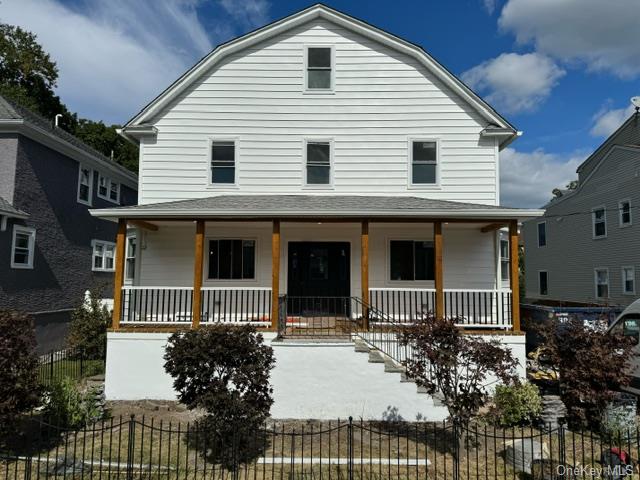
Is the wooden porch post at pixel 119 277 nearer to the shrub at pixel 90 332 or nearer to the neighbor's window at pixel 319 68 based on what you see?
the shrub at pixel 90 332

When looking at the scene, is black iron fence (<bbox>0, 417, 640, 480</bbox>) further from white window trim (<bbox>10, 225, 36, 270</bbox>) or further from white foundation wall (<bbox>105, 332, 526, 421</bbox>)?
white window trim (<bbox>10, 225, 36, 270</bbox>)

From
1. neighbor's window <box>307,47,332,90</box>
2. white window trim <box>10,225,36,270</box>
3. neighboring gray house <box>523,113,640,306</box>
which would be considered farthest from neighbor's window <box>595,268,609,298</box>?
white window trim <box>10,225,36,270</box>

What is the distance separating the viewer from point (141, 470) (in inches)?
225

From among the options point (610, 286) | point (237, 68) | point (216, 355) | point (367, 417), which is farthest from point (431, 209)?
point (610, 286)

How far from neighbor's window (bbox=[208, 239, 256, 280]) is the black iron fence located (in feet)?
17.9

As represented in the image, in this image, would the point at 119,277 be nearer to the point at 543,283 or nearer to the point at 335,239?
the point at 335,239

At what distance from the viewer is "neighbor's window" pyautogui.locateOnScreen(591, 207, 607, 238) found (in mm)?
20484

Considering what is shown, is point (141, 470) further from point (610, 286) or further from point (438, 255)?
point (610, 286)

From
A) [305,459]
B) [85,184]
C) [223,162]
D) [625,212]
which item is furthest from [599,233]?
[85,184]

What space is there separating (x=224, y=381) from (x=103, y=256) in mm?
14988

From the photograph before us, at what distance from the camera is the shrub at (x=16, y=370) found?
6.17 m

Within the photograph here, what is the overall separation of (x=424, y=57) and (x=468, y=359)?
9172mm

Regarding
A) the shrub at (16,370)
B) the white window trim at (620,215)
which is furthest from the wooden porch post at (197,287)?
the white window trim at (620,215)

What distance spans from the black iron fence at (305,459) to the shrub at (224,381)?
A: 0.09m
